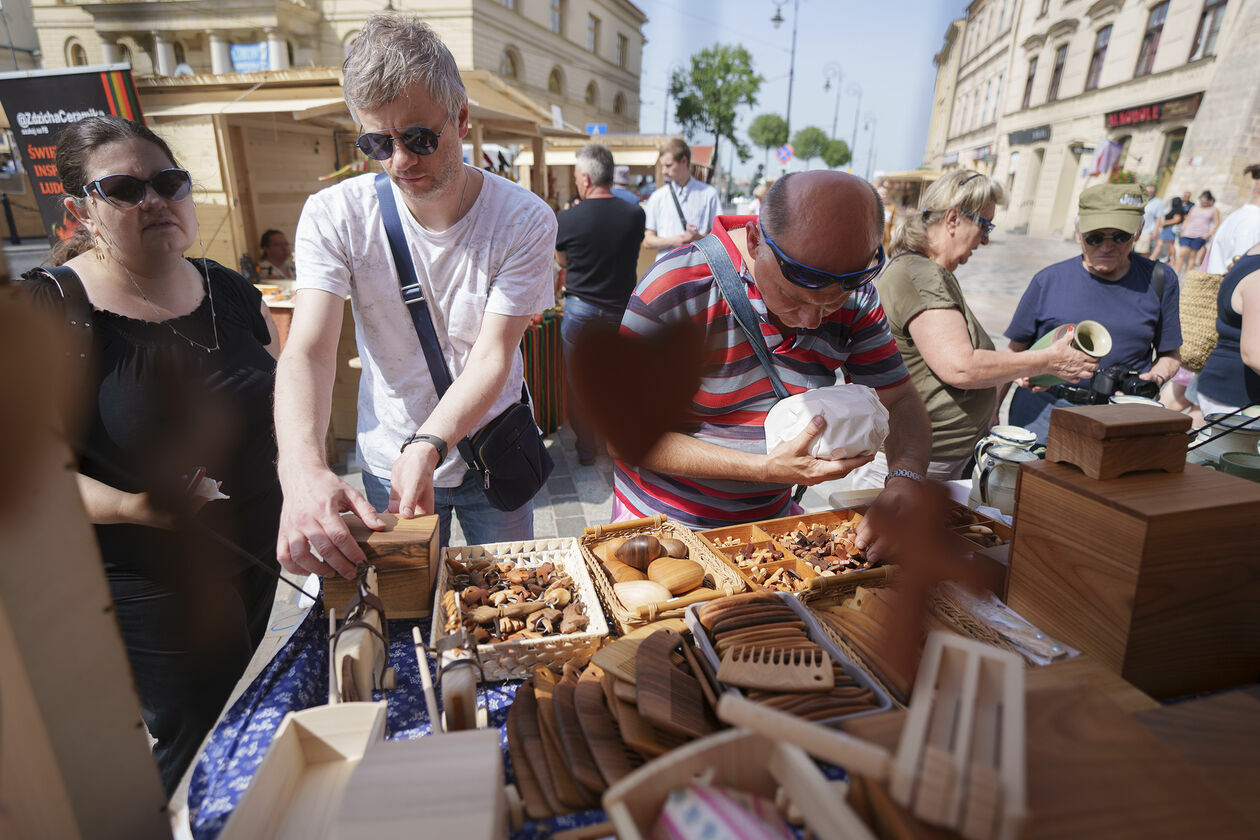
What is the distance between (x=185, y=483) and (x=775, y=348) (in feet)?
5.22

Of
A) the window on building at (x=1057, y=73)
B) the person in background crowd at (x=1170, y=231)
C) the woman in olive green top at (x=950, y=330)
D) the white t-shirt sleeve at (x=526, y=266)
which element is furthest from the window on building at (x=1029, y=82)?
the white t-shirt sleeve at (x=526, y=266)

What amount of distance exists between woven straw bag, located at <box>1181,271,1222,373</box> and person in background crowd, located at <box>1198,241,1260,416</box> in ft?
1.25

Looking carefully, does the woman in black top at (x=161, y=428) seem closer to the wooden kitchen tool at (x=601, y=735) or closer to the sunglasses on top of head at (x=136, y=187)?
the sunglasses on top of head at (x=136, y=187)

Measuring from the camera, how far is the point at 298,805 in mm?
815

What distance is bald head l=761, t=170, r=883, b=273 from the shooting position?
54.2 inches

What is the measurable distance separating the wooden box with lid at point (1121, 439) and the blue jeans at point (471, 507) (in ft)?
4.78

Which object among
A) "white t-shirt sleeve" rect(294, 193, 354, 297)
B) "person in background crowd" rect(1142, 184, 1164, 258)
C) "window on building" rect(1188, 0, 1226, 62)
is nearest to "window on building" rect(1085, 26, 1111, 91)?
"window on building" rect(1188, 0, 1226, 62)

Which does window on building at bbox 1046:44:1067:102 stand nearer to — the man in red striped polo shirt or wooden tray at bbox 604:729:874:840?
the man in red striped polo shirt

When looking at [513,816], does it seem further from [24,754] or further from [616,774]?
[24,754]

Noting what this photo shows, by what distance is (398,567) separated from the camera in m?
1.23

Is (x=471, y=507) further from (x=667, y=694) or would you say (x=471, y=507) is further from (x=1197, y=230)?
(x=1197, y=230)

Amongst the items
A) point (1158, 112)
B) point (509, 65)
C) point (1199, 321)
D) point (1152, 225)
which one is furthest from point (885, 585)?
point (509, 65)

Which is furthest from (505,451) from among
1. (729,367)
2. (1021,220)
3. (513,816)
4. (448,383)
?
(1021,220)

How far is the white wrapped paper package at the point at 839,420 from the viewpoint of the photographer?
1.40 meters
